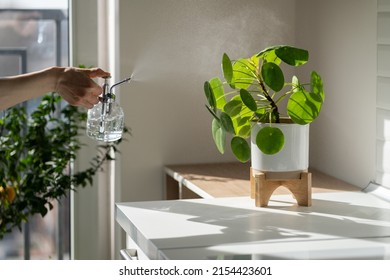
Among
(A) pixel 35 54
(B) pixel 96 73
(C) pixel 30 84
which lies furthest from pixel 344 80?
(A) pixel 35 54

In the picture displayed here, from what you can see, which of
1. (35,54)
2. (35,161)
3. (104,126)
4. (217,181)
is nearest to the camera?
(104,126)

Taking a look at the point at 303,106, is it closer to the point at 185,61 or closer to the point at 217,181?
the point at 217,181

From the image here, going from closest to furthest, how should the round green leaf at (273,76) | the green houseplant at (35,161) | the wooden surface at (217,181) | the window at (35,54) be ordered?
the round green leaf at (273,76), the wooden surface at (217,181), the green houseplant at (35,161), the window at (35,54)

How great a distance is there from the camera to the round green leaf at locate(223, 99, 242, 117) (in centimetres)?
194

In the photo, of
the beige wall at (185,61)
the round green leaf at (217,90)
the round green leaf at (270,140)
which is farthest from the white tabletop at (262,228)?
the beige wall at (185,61)

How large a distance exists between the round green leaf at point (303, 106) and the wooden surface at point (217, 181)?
0.31m

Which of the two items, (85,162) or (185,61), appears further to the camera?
(85,162)

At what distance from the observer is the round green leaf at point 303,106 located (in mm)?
1898

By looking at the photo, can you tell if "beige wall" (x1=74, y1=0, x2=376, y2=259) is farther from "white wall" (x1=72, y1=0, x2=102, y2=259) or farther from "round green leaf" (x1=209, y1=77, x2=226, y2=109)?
"round green leaf" (x1=209, y1=77, x2=226, y2=109)

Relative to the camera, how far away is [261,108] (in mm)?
1954

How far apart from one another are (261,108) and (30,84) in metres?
0.54

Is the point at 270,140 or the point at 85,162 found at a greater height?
the point at 270,140

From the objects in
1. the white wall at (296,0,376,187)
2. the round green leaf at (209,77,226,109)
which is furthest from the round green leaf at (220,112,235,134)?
the white wall at (296,0,376,187)

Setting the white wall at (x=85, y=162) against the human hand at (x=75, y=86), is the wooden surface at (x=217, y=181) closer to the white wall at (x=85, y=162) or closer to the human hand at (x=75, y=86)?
the white wall at (x=85, y=162)
